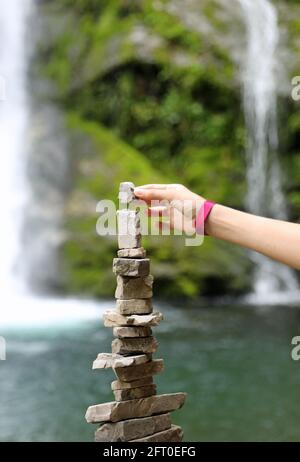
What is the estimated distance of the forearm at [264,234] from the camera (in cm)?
237

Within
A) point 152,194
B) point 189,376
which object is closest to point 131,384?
point 152,194

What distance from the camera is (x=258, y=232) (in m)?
2.42

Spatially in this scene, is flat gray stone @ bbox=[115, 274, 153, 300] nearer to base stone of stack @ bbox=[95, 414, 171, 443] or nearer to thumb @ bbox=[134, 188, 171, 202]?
base stone of stack @ bbox=[95, 414, 171, 443]

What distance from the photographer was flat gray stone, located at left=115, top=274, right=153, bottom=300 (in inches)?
158

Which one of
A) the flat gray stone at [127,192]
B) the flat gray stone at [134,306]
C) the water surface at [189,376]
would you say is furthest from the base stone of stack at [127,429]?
the water surface at [189,376]

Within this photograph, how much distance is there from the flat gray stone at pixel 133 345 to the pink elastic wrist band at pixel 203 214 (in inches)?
58.2

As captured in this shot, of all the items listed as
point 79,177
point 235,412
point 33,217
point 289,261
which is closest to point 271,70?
point 79,177

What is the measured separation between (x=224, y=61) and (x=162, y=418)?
14.5 metres

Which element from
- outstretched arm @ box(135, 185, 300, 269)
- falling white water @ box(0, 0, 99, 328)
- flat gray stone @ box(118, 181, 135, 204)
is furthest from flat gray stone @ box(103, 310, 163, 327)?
falling white water @ box(0, 0, 99, 328)

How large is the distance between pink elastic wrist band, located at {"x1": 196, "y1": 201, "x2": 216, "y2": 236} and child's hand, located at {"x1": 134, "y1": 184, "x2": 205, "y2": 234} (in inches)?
1.2

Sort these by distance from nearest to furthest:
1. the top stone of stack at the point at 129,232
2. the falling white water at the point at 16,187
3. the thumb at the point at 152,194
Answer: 1. the thumb at the point at 152,194
2. the top stone of stack at the point at 129,232
3. the falling white water at the point at 16,187

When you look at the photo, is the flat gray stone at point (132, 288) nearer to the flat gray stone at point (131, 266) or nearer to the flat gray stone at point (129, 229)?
the flat gray stone at point (131, 266)

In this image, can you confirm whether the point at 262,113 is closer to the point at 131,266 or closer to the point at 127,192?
the point at 131,266
